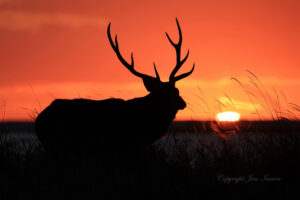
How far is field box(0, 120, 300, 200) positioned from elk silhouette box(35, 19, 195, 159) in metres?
0.21

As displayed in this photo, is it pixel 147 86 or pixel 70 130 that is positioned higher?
pixel 147 86

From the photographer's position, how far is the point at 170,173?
20.9 ft

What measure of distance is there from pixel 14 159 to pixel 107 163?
4.62 feet

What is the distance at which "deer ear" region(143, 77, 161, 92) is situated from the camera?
830 centimetres

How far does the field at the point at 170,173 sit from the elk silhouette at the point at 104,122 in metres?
0.21

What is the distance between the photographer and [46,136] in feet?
25.5

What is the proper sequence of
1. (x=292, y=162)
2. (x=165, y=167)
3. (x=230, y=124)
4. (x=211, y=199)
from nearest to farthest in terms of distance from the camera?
1. (x=211, y=199)
2. (x=292, y=162)
3. (x=165, y=167)
4. (x=230, y=124)

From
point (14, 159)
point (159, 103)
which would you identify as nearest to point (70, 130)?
point (14, 159)

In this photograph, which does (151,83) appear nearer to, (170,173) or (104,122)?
(104,122)

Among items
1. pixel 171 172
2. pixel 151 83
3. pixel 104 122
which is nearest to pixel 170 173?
pixel 171 172

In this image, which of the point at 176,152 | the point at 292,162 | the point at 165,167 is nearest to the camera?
the point at 292,162

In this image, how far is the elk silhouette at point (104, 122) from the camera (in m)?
7.72

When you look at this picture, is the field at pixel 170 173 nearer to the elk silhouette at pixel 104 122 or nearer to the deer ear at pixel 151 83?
the elk silhouette at pixel 104 122

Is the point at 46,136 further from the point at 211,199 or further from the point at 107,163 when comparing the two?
the point at 211,199
